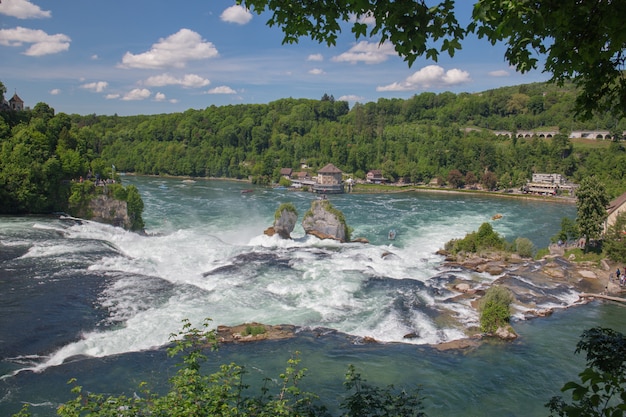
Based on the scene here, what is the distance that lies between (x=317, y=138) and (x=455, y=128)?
32377mm

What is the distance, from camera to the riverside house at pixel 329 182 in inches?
3066

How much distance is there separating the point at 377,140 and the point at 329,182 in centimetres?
2980

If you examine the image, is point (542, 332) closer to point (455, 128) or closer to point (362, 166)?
point (362, 166)

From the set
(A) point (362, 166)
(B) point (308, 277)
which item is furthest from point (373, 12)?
(A) point (362, 166)

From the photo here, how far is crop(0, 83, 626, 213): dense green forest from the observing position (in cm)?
8475

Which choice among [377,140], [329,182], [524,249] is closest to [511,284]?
[524,249]

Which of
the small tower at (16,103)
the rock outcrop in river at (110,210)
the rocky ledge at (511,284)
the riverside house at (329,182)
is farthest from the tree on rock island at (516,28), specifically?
the riverside house at (329,182)

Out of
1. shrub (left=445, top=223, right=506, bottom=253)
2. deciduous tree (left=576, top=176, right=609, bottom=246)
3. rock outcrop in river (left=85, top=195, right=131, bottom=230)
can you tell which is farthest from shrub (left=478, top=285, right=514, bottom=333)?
rock outcrop in river (left=85, top=195, right=131, bottom=230)

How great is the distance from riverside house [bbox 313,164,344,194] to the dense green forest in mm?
13721

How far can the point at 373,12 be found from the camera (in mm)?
4473

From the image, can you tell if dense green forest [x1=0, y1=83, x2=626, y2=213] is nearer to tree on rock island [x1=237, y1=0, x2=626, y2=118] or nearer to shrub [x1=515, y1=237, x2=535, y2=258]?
shrub [x1=515, y1=237, x2=535, y2=258]

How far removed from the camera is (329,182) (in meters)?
80.6

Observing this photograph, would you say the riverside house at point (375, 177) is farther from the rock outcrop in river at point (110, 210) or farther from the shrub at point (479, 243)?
the rock outcrop in river at point (110, 210)

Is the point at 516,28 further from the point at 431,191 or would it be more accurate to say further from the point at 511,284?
the point at 431,191
